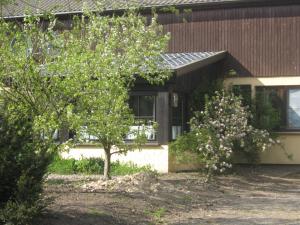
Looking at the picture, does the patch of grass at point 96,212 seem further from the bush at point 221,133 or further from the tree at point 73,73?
the bush at point 221,133

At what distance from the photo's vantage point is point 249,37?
68.9ft

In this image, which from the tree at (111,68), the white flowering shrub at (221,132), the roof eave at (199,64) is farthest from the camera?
the roof eave at (199,64)

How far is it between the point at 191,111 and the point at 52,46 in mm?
8442

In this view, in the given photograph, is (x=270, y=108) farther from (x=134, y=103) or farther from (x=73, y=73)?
(x=73, y=73)

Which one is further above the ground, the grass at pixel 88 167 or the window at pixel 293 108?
the window at pixel 293 108

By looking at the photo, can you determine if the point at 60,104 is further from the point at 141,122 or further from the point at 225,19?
the point at 225,19

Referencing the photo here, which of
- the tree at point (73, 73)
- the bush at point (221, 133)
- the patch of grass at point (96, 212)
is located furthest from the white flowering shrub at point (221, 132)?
the patch of grass at point (96, 212)

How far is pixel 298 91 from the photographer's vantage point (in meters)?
20.7

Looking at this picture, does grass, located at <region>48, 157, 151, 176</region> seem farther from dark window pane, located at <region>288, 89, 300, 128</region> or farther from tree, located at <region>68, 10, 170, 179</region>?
dark window pane, located at <region>288, 89, 300, 128</region>

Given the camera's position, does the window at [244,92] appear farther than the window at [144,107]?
Yes

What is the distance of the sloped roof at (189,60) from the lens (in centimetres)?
1714

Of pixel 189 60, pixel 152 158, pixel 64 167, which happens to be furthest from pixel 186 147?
pixel 64 167

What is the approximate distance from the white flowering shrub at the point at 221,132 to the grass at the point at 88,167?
1.97m

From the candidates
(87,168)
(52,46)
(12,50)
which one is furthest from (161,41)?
(87,168)
